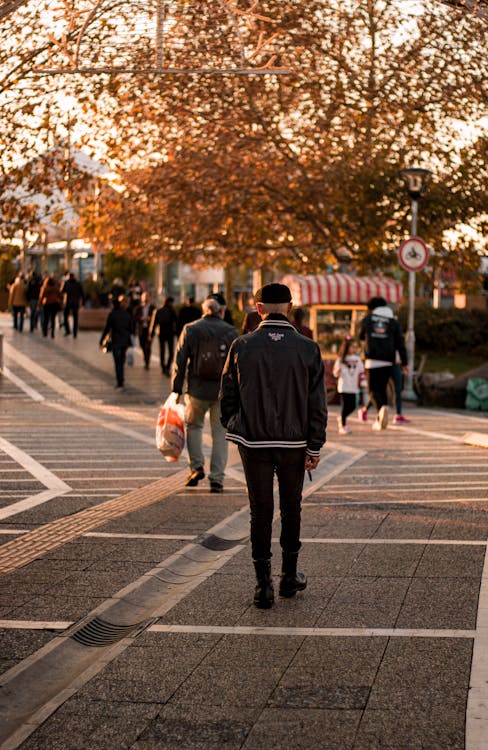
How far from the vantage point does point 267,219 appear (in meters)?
32.7

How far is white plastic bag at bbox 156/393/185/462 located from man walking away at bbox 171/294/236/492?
17cm

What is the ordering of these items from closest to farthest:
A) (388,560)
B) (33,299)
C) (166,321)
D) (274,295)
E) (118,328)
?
(274,295) < (388,560) < (118,328) < (166,321) < (33,299)

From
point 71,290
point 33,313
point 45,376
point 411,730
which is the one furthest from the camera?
point 33,313

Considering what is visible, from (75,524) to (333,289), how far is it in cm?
1652

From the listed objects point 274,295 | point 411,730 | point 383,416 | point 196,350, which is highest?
point 274,295

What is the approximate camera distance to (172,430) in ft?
40.8

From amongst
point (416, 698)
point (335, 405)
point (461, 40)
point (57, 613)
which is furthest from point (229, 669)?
point (461, 40)

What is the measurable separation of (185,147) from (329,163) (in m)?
3.19

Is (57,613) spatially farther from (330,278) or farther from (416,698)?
(330,278)

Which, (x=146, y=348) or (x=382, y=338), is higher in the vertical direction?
(x=382, y=338)

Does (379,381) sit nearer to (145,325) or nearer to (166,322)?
(166,322)

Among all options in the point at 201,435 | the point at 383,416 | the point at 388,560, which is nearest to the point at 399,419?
the point at 383,416

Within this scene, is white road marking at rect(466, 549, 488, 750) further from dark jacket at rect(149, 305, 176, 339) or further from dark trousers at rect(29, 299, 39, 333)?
dark trousers at rect(29, 299, 39, 333)

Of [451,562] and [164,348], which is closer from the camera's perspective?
[451,562]
